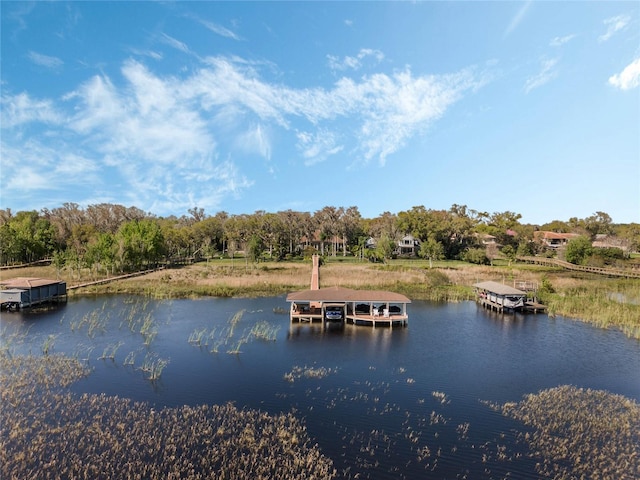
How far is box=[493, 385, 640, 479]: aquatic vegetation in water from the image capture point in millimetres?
15164

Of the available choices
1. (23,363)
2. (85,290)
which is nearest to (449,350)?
(23,363)

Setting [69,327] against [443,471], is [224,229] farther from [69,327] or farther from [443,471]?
[443,471]

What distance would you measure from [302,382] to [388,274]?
145 ft

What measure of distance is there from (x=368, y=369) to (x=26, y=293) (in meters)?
39.1

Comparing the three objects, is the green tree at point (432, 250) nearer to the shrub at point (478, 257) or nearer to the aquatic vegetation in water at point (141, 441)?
the shrub at point (478, 257)

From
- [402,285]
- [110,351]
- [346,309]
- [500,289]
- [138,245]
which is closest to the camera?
[110,351]

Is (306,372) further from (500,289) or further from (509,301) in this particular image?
(500,289)

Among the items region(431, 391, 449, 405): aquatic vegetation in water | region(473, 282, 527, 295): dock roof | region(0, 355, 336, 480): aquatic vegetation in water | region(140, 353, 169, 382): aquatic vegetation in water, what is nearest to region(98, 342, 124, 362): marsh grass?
region(140, 353, 169, 382): aquatic vegetation in water

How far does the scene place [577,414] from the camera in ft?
64.1

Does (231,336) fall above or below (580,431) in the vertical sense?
above

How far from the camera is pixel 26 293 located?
41.9 m

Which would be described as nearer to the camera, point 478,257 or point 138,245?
point 138,245

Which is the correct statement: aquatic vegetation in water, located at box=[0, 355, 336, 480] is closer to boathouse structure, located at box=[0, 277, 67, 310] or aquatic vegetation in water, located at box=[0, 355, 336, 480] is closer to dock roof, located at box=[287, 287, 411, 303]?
dock roof, located at box=[287, 287, 411, 303]

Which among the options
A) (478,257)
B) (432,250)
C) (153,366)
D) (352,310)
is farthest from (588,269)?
(153,366)
